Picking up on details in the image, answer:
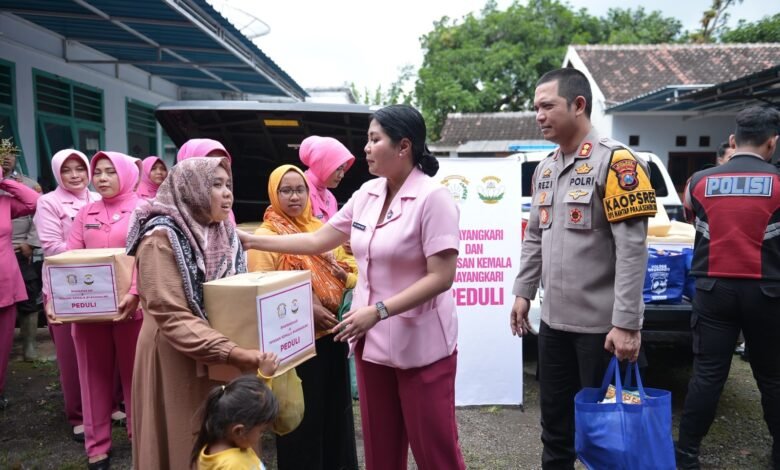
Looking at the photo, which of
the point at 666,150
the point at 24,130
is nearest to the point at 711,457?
the point at 24,130

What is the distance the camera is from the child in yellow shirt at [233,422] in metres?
1.96

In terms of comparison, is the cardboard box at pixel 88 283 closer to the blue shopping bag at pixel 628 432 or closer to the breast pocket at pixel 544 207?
the breast pocket at pixel 544 207

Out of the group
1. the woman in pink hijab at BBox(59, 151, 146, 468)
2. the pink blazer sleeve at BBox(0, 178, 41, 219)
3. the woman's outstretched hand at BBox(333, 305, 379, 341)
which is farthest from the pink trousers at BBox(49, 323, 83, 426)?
the woman's outstretched hand at BBox(333, 305, 379, 341)

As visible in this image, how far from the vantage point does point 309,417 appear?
2975 mm

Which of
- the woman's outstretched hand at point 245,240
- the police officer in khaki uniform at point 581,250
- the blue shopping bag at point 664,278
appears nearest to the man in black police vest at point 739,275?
the blue shopping bag at point 664,278

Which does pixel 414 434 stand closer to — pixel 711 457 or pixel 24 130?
pixel 711 457

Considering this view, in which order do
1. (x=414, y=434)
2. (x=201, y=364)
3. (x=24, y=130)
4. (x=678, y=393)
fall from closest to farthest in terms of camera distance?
1. (x=201, y=364)
2. (x=414, y=434)
3. (x=678, y=393)
4. (x=24, y=130)

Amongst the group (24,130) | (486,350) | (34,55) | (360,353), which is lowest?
(486,350)

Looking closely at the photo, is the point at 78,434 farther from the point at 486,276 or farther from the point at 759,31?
the point at 759,31

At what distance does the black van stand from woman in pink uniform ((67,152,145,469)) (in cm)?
78

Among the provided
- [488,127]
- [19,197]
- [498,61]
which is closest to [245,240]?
[19,197]

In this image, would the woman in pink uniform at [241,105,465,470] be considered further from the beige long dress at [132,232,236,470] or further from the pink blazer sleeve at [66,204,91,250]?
the pink blazer sleeve at [66,204,91,250]

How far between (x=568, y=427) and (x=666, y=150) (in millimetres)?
16622

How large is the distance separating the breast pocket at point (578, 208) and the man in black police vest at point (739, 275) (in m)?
1.22
